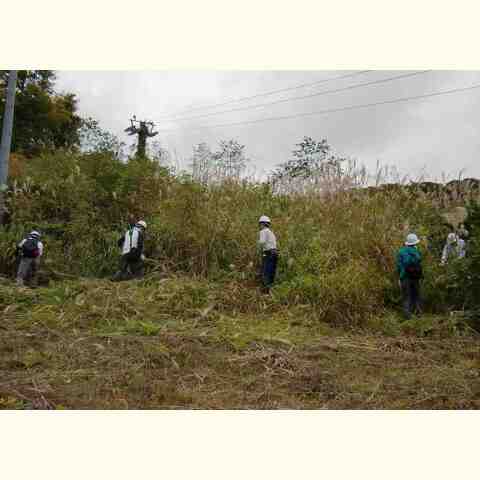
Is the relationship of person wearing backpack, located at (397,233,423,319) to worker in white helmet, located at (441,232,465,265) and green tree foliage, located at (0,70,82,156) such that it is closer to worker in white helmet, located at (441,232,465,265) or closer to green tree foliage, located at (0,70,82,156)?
worker in white helmet, located at (441,232,465,265)

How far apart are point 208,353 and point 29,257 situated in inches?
188

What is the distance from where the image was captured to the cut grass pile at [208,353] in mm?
4402

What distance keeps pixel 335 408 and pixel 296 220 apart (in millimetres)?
5992

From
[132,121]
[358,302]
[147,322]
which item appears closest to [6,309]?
[147,322]

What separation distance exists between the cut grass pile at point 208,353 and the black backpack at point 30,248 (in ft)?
2.42

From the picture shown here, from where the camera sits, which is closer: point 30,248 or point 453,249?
point 453,249

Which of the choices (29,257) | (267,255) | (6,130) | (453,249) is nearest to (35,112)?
(6,130)

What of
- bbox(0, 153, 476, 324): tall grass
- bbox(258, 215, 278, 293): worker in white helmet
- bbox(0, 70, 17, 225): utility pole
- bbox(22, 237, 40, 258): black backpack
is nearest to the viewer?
bbox(0, 153, 476, 324): tall grass

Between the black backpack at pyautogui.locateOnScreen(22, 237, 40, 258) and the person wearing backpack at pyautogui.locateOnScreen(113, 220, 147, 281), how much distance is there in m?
1.38

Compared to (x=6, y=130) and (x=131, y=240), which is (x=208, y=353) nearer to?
(x=131, y=240)

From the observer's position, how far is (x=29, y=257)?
9.20 metres

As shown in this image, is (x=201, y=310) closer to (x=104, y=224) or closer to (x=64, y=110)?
(x=104, y=224)

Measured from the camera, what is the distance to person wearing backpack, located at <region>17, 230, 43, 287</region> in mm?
9117

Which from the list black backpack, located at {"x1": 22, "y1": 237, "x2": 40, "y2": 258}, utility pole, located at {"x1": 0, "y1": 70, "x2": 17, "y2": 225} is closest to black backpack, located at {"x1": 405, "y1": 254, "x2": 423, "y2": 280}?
black backpack, located at {"x1": 22, "y1": 237, "x2": 40, "y2": 258}
